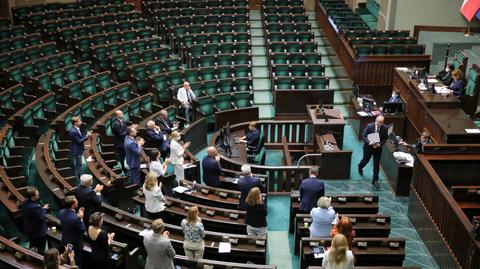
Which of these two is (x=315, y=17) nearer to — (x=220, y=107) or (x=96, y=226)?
(x=220, y=107)

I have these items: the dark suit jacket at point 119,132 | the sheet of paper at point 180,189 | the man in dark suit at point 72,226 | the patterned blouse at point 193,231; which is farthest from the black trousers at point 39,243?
the dark suit jacket at point 119,132

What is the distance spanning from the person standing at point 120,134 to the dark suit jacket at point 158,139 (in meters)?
0.38

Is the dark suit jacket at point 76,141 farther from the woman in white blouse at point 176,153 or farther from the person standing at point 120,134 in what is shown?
the woman in white blouse at point 176,153

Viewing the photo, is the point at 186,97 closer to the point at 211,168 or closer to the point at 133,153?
the point at 133,153

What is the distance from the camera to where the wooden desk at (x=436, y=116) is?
8.51 metres

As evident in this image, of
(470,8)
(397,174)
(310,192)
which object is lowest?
(397,174)

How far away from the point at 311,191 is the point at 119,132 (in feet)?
10.8

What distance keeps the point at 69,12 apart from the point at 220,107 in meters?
6.47

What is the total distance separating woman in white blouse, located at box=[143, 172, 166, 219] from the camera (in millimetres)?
6277

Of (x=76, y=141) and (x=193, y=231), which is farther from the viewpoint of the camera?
(x=76, y=141)

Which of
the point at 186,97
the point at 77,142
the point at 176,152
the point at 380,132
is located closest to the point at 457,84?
the point at 380,132

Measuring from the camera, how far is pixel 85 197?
6.07 metres

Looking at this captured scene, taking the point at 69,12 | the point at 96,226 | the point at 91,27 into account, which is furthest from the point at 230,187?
the point at 69,12

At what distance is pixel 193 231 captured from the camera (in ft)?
18.3
